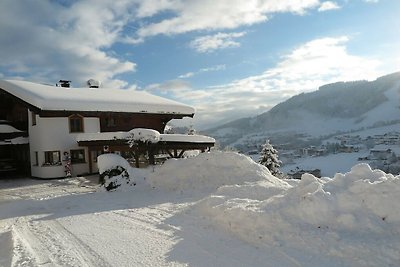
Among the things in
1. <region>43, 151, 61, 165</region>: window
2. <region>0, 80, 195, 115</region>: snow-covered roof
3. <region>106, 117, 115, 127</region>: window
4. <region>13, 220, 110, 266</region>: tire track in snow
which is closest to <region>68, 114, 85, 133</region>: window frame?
<region>0, 80, 195, 115</region>: snow-covered roof

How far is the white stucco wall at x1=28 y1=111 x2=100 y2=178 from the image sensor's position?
74.6 feet

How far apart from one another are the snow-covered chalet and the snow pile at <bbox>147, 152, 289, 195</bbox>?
377 cm

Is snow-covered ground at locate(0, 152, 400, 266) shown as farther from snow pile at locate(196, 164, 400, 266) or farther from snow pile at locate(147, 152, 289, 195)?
snow pile at locate(147, 152, 289, 195)

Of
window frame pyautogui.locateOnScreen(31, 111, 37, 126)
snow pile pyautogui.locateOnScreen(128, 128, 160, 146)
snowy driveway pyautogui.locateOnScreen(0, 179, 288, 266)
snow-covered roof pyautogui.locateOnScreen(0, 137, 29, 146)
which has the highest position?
window frame pyautogui.locateOnScreen(31, 111, 37, 126)

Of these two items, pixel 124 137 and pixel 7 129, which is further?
pixel 7 129

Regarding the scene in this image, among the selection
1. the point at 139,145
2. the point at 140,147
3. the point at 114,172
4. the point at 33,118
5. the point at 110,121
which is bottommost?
the point at 114,172

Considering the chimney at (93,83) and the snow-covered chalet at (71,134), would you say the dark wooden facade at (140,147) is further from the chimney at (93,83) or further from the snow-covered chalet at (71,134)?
the chimney at (93,83)

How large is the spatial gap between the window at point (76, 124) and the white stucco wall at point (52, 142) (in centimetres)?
30

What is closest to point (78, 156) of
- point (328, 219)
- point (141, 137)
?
point (141, 137)

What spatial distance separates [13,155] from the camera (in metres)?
Answer: 27.0

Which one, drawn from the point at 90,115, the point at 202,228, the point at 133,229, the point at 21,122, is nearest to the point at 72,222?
the point at 133,229

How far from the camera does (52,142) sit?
2284cm

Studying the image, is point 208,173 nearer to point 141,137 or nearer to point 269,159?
point 141,137

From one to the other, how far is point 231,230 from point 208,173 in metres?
7.28
